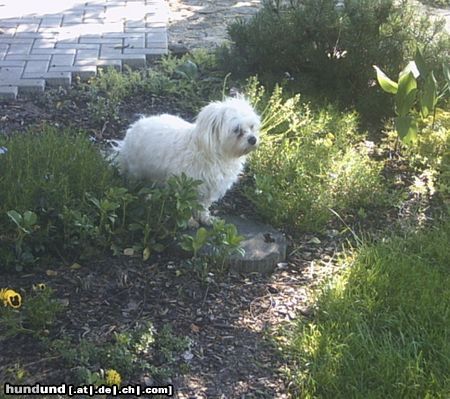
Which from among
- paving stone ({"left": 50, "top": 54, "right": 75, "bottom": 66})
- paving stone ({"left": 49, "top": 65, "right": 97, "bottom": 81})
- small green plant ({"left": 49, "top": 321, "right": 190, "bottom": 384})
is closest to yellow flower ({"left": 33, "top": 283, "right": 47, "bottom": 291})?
small green plant ({"left": 49, "top": 321, "right": 190, "bottom": 384})

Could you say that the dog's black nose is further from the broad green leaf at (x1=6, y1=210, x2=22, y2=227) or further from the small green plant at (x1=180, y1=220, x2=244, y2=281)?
the broad green leaf at (x1=6, y1=210, x2=22, y2=227)

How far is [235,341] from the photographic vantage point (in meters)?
3.55

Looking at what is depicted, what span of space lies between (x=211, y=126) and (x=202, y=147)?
0.50 ft

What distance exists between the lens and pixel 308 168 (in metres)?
5.02

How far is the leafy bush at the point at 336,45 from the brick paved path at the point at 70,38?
1.26m

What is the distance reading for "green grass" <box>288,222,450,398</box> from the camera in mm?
3227

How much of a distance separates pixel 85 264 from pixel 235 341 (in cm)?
90

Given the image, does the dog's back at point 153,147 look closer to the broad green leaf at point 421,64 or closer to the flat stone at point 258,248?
the flat stone at point 258,248

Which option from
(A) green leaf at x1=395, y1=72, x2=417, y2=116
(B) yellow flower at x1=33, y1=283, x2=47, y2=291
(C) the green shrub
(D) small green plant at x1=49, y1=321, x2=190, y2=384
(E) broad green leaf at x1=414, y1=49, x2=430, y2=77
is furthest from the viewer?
(C) the green shrub

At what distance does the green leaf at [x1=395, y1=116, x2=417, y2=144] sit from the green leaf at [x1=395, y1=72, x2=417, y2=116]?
0.09 meters

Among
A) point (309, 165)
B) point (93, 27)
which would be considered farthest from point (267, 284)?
point (93, 27)

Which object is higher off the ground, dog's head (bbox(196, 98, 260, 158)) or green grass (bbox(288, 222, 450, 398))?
dog's head (bbox(196, 98, 260, 158))

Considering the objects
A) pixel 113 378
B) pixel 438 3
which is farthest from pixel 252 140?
pixel 438 3

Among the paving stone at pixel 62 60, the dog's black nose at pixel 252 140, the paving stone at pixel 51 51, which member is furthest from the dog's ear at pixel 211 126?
the paving stone at pixel 51 51
